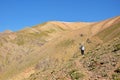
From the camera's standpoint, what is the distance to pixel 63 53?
225 feet

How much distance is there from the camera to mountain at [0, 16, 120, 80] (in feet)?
62.0

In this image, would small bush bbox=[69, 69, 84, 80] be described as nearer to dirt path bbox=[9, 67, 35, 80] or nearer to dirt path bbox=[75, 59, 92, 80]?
dirt path bbox=[75, 59, 92, 80]

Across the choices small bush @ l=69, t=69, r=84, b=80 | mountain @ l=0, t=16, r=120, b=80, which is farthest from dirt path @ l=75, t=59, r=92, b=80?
small bush @ l=69, t=69, r=84, b=80

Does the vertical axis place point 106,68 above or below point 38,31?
below

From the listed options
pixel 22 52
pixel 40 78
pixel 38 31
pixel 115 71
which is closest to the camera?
pixel 115 71

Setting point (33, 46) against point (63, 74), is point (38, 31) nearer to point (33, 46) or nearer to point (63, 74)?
point (33, 46)

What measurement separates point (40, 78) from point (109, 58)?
6.85 meters

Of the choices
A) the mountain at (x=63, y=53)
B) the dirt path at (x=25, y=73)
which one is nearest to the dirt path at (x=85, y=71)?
the mountain at (x=63, y=53)

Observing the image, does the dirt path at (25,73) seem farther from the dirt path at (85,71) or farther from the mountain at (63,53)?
the dirt path at (85,71)

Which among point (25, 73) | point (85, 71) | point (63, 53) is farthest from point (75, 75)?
point (63, 53)

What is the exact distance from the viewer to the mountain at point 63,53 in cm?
1889

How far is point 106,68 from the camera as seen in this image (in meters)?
17.7

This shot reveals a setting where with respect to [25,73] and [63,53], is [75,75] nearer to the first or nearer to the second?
[25,73]

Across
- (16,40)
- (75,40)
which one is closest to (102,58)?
(75,40)
